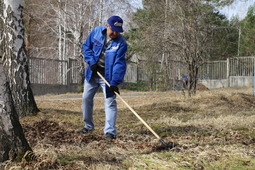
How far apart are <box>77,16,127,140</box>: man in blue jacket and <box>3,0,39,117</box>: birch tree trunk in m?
2.42

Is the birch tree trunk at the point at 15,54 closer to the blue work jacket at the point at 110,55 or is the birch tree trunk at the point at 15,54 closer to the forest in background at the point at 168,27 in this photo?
the blue work jacket at the point at 110,55

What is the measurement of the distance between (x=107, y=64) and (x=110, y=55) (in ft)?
0.46

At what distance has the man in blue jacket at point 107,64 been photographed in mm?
5133

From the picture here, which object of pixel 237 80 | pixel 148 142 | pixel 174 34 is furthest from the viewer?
pixel 237 80

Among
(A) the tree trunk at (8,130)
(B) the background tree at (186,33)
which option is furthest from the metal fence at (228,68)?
(A) the tree trunk at (8,130)

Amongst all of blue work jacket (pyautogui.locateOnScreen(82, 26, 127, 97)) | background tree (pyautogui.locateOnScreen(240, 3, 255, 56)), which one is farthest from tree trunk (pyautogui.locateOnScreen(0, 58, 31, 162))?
background tree (pyautogui.locateOnScreen(240, 3, 255, 56))

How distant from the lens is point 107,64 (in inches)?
206

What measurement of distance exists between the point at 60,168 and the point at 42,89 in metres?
13.9

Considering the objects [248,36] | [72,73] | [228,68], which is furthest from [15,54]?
[248,36]

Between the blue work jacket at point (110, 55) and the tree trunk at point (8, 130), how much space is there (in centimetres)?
193

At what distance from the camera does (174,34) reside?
38.5 ft

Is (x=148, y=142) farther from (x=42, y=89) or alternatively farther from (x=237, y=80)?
(x=237, y=80)

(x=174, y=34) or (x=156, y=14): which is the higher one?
(x=156, y=14)

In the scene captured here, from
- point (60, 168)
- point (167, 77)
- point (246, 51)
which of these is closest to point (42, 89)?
point (167, 77)
